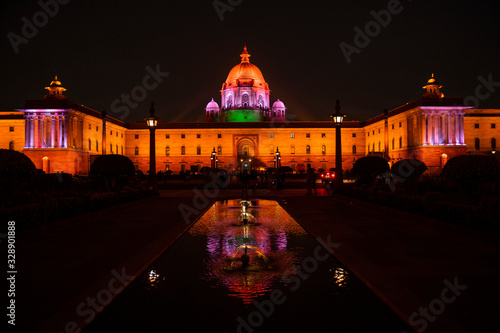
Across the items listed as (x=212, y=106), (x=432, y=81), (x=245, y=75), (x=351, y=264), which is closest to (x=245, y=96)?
(x=245, y=75)

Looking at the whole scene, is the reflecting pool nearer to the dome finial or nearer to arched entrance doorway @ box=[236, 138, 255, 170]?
arched entrance doorway @ box=[236, 138, 255, 170]

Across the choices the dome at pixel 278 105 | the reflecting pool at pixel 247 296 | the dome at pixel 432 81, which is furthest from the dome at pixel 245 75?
the reflecting pool at pixel 247 296

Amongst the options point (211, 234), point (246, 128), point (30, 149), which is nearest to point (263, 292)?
point (211, 234)

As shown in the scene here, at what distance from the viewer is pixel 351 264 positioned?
6098 millimetres

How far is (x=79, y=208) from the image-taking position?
11.0 metres

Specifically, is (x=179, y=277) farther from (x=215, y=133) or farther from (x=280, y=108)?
(x=280, y=108)

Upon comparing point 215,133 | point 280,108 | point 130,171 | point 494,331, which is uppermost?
point 280,108

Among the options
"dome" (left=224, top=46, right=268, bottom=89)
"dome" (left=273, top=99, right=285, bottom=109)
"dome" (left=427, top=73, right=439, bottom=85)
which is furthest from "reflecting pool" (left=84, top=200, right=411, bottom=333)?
"dome" (left=273, top=99, right=285, bottom=109)

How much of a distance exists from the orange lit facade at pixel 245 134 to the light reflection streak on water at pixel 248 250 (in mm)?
36252

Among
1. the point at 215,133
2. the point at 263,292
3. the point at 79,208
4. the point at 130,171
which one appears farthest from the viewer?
the point at 215,133

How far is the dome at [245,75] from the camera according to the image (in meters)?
78.6

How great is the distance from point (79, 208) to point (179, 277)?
6.36m

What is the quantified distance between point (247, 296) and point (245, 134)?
208 ft

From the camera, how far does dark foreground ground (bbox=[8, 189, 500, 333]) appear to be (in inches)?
167
